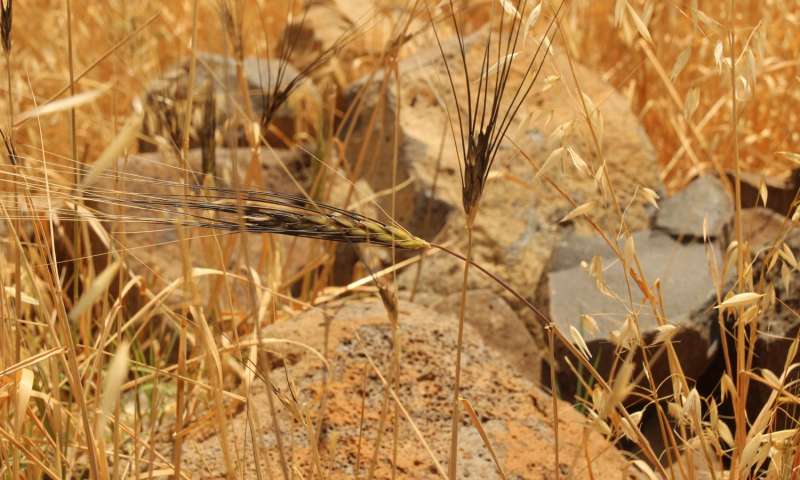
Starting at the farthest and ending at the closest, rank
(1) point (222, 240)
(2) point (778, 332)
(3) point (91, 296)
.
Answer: (1) point (222, 240) → (2) point (778, 332) → (3) point (91, 296)

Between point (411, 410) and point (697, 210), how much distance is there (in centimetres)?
101

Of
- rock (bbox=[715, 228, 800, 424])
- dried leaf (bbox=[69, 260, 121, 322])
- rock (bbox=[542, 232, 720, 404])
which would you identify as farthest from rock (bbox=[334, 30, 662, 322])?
Result: dried leaf (bbox=[69, 260, 121, 322])

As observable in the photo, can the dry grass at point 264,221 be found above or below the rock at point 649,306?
above

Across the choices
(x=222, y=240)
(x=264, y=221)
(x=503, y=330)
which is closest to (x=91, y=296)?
(x=264, y=221)

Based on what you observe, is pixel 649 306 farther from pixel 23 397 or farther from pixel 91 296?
pixel 91 296

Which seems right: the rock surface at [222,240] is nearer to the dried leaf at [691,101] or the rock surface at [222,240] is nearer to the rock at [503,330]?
the rock at [503,330]

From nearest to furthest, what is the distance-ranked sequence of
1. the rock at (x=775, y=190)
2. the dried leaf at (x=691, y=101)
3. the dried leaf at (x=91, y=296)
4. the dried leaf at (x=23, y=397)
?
the dried leaf at (x=91, y=296) → the dried leaf at (x=23, y=397) → the dried leaf at (x=691, y=101) → the rock at (x=775, y=190)

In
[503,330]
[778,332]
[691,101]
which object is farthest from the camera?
[503,330]

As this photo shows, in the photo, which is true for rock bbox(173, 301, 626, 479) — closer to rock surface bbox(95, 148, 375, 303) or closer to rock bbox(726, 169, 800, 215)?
rock surface bbox(95, 148, 375, 303)

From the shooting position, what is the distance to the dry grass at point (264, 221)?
896 millimetres

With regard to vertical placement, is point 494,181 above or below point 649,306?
above

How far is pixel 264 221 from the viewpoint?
0.89 metres

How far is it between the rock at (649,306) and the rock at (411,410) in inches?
10.8

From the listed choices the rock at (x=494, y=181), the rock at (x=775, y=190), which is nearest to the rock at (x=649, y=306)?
the rock at (x=494, y=181)
